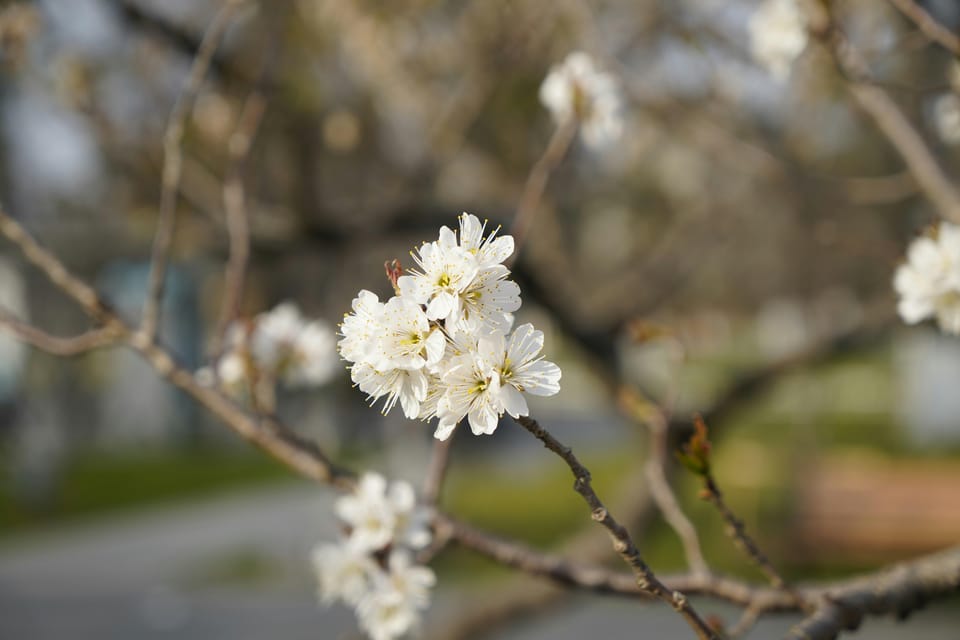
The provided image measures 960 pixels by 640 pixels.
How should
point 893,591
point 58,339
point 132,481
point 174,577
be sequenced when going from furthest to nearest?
point 132,481 → point 174,577 → point 58,339 → point 893,591

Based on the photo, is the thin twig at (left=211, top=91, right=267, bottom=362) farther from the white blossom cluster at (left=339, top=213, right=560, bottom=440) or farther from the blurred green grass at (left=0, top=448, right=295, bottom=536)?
the blurred green grass at (left=0, top=448, right=295, bottom=536)

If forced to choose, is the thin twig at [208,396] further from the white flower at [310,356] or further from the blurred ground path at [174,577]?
the blurred ground path at [174,577]

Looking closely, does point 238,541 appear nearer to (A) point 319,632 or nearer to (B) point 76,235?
(A) point 319,632

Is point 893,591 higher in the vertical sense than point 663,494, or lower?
lower

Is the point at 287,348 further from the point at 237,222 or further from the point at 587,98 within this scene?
the point at 587,98

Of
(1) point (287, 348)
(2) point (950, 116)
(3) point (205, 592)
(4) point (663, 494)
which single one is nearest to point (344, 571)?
(4) point (663, 494)

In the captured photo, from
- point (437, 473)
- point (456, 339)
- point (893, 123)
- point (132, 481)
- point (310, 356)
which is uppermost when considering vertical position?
point (132, 481)

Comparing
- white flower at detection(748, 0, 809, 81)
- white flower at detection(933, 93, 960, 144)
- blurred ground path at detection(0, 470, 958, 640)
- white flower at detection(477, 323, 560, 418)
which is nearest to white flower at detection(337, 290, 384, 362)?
white flower at detection(477, 323, 560, 418)
